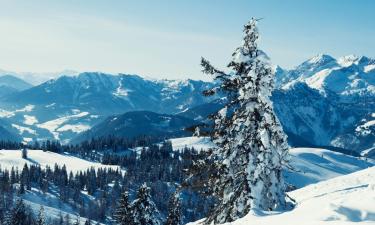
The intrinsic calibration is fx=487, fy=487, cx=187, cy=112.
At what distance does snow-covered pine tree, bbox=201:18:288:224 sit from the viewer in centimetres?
2536

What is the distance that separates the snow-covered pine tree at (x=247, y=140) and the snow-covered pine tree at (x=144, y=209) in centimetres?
2481

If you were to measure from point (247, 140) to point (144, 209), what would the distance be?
2891 centimetres

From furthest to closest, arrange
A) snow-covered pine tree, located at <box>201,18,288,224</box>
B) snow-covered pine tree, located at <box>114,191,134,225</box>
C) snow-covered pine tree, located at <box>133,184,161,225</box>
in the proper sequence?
snow-covered pine tree, located at <box>114,191,134,225</box>, snow-covered pine tree, located at <box>133,184,161,225</box>, snow-covered pine tree, located at <box>201,18,288,224</box>

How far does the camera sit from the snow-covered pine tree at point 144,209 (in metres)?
52.2

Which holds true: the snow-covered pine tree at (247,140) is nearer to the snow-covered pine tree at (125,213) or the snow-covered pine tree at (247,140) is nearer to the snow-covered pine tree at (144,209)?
the snow-covered pine tree at (144,209)

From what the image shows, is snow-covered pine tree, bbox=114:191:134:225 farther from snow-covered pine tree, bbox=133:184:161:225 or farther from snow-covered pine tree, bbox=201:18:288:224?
snow-covered pine tree, bbox=201:18:288:224

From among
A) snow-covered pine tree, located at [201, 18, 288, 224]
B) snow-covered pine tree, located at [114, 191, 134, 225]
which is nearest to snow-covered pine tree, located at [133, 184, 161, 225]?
snow-covered pine tree, located at [114, 191, 134, 225]

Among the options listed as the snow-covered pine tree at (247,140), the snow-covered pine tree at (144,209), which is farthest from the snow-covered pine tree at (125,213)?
the snow-covered pine tree at (247,140)

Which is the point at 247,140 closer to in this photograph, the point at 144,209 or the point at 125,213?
the point at 144,209

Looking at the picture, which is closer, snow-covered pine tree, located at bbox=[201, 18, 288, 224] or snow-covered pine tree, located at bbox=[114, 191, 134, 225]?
snow-covered pine tree, located at bbox=[201, 18, 288, 224]

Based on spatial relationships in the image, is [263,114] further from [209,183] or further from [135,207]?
[135,207]

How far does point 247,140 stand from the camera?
26.5m

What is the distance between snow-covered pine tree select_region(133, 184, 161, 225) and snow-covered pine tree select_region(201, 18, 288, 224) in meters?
24.8

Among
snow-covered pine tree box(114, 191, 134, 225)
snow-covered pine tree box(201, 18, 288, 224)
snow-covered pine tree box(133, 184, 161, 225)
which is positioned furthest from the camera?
snow-covered pine tree box(114, 191, 134, 225)
